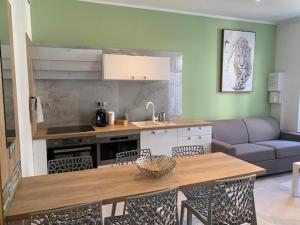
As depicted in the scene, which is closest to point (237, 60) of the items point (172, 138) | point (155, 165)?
point (172, 138)

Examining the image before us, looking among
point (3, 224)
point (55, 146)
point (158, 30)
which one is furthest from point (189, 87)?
point (3, 224)

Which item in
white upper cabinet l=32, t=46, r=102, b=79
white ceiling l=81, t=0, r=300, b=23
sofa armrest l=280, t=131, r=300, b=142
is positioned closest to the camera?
white upper cabinet l=32, t=46, r=102, b=79

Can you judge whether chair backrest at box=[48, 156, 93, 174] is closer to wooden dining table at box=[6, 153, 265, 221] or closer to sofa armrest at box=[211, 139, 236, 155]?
wooden dining table at box=[6, 153, 265, 221]

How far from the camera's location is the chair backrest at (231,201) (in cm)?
175

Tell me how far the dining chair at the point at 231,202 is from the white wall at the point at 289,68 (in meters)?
3.59

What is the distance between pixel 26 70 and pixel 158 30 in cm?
229

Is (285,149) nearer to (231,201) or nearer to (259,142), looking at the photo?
(259,142)

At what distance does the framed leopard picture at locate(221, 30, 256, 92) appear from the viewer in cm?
459

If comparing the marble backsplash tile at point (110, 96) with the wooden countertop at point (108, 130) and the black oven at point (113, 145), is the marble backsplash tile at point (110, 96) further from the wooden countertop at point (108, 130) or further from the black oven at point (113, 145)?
the black oven at point (113, 145)

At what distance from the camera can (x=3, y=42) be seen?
1.61 m

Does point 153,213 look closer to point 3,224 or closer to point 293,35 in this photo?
point 3,224

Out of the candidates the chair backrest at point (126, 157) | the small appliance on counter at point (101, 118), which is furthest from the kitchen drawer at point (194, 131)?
the chair backrest at point (126, 157)

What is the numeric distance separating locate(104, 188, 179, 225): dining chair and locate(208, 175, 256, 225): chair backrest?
0.33 m

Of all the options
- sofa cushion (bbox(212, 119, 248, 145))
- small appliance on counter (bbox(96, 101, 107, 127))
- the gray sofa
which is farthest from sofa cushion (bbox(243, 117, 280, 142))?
small appliance on counter (bbox(96, 101, 107, 127))
